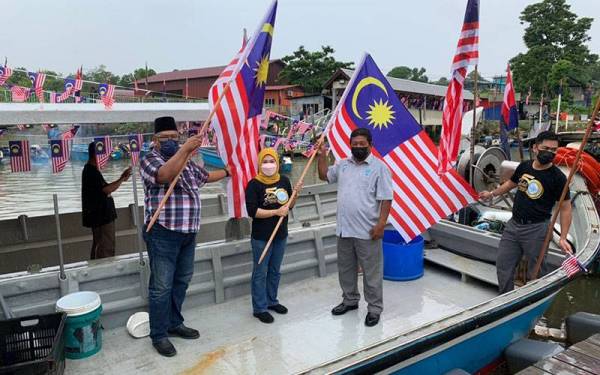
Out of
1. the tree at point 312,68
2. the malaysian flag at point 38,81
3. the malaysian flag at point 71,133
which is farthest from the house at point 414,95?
the malaysian flag at point 71,133

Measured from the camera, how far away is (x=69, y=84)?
5152 millimetres

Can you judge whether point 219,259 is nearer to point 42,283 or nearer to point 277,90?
point 42,283

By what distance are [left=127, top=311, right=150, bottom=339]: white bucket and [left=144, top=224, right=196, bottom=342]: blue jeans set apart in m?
0.21

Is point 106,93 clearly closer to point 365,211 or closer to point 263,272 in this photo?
point 263,272

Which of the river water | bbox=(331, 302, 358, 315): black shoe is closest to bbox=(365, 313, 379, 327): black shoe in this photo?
bbox=(331, 302, 358, 315): black shoe

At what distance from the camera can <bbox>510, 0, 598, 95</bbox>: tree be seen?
150ft

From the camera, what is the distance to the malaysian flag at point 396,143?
4.35m

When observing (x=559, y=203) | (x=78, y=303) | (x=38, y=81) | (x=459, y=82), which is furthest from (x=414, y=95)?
(x=78, y=303)

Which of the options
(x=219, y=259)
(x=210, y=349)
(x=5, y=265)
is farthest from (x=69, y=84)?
(x=210, y=349)

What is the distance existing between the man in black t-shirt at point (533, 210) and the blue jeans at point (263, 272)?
7.31 feet

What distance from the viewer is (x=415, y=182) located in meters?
4.43

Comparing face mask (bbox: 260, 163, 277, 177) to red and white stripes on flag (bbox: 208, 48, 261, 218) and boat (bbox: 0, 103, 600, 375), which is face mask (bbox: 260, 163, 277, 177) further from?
boat (bbox: 0, 103, 600, 375)

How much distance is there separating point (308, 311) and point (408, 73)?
101 meters

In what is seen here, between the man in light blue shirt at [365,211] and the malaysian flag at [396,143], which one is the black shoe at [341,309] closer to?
the man in light blue shirt at [365,211]
